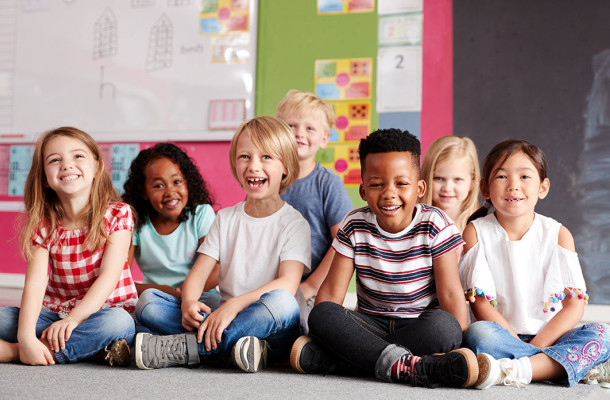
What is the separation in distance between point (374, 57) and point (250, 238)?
151cm

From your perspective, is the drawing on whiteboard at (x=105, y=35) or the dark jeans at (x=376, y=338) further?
the drawing on whiteboard at (x=105, y=35)

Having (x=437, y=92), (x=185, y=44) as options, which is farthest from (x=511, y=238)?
(x=185, y=44)

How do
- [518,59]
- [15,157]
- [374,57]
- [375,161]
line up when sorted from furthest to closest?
[15,157]
[374,57]
[518,59]
[375,161]

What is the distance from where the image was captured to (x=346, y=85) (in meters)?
2.81

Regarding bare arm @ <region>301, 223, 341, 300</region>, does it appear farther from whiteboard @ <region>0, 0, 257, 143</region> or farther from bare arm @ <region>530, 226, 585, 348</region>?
whiteboard @ <region>0, 0, 257, 143</region>

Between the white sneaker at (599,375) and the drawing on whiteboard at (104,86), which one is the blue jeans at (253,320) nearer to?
the white sneaker at (599,375)

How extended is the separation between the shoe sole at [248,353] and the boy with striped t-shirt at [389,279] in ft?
0.26

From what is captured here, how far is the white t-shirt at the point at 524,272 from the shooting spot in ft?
4.62

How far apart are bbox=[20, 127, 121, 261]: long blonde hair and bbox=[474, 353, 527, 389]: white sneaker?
933 millimetres

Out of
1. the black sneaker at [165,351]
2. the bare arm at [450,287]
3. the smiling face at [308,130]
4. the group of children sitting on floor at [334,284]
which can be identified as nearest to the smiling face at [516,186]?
the group of children sitting on floor at [334,284]

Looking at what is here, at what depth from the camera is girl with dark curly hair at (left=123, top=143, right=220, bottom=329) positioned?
6.14 feet

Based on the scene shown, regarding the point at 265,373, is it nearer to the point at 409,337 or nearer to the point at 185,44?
the point at 409,337

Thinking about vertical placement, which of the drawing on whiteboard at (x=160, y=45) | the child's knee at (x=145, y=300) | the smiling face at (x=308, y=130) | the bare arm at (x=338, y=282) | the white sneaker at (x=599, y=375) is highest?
the drawing on whiteboard at (x=160, y=45)

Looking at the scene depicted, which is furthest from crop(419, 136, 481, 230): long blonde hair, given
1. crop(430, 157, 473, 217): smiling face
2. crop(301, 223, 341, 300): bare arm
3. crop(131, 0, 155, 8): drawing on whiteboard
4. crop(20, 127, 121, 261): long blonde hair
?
crop(131, 0, 155, 8): drawing on whiteboard
